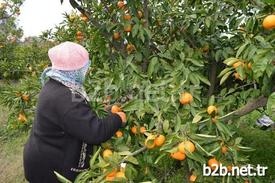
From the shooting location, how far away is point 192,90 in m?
2.30

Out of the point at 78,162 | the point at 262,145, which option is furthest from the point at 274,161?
the point at 78,162

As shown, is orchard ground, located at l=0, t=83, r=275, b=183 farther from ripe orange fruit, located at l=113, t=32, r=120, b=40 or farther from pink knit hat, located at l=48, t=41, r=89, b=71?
pink knit hat, located at l=48, t=41, r=89, b=71

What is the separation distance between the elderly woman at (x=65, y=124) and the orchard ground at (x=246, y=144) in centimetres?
176

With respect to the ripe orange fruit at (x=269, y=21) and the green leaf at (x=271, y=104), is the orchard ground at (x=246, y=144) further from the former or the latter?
the ripe orange fruit at (x=269, y=21)

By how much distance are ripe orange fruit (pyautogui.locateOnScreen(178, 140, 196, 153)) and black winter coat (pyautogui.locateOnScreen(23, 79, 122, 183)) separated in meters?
0.50

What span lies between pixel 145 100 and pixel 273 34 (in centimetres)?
80

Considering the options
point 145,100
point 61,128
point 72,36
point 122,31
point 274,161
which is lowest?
point 274,161

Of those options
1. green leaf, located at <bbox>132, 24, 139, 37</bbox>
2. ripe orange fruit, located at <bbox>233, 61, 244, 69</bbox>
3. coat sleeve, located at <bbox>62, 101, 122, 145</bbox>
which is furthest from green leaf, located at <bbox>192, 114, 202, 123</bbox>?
green leaf, located at <bbox>132, 24, 139, 37</bbox>

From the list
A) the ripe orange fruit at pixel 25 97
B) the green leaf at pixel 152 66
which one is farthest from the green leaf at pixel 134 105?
the ripe orange fruit at pixel 25 97

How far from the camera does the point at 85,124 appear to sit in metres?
2.08

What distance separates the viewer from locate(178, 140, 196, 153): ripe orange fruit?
1.79 metres

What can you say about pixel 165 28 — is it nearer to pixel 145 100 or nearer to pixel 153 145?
pixel 145 100

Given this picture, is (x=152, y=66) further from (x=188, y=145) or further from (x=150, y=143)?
(x=188, y=145)

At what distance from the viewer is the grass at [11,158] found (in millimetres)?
4352
